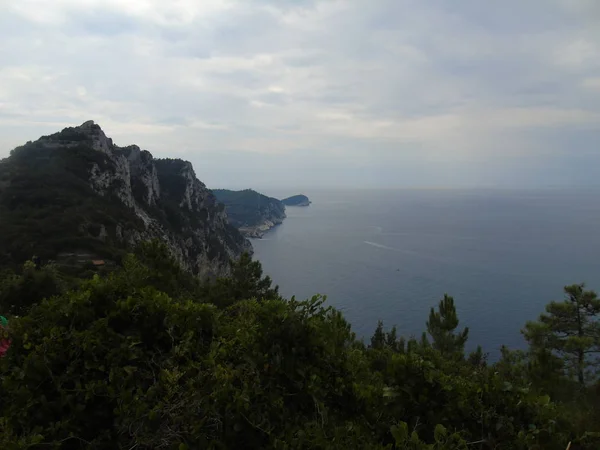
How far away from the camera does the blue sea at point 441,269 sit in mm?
66688

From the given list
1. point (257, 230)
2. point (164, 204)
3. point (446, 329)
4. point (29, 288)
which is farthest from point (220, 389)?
point (257, 230)

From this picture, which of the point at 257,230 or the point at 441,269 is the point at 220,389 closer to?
the point at 441,269

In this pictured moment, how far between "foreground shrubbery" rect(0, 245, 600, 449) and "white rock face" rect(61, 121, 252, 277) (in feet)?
152

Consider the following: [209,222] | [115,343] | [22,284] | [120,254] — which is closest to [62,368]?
[115,343]

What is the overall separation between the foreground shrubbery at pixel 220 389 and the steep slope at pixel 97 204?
41284 mm

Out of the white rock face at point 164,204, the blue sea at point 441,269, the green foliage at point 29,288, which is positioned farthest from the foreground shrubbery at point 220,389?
the blue sea at point 441,269

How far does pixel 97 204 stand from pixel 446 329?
54609 millimetres

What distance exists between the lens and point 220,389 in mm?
4215

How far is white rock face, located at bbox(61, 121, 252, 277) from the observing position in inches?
2606

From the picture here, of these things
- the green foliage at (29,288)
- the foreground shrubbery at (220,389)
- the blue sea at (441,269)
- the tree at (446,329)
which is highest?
the foreground shrubbery at (220,389)

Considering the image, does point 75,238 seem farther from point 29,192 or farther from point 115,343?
point 115,343

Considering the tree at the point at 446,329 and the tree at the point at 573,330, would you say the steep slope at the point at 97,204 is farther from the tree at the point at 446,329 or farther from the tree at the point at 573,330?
the tree at the point at 573,330

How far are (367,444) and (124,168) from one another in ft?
273

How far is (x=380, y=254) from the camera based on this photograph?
112m
